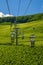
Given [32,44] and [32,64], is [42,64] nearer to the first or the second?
[32,64]

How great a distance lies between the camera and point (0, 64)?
11.6 metres

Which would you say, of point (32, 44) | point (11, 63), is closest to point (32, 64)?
point (11, 63)

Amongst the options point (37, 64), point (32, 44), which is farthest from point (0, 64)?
point (32, 44)

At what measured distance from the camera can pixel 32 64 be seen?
1165 cm

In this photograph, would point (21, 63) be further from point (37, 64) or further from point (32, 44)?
point (32, 44)

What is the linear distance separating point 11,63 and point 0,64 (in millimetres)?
714

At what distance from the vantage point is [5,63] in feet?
39.2

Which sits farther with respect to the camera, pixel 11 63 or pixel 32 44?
pixel 32 44

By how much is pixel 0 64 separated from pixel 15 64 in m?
0.82

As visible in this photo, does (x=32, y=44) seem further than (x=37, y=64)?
Yes

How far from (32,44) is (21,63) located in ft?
40.1

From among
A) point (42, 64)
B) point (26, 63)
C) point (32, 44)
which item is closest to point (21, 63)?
point (26, 63)

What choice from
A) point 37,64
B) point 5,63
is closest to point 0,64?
point 5,63

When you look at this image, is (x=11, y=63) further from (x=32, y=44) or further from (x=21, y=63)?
(x=32, y=44)
